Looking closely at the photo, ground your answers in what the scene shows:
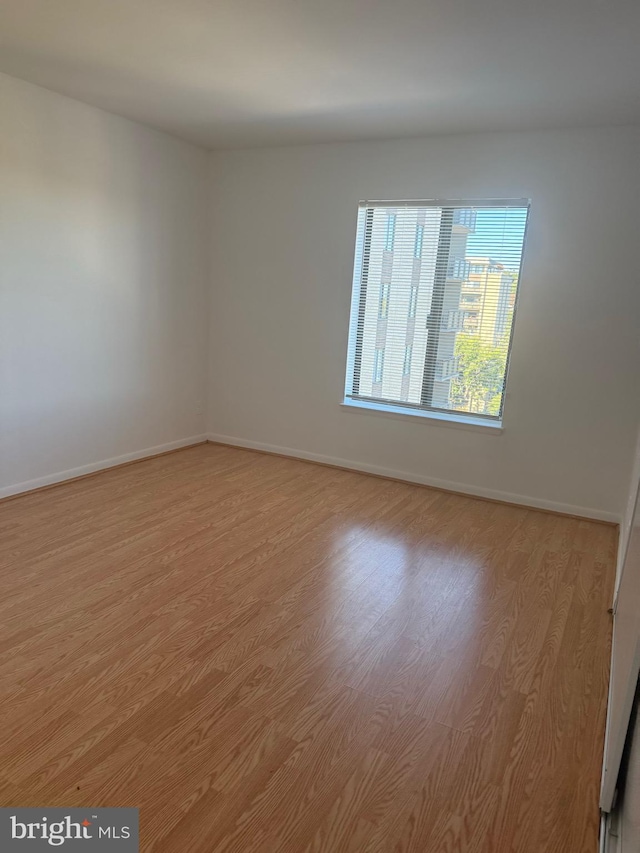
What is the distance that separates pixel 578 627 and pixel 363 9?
2.90m

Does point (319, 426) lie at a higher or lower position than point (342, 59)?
lower

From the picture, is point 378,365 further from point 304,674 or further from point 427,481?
point 304,674

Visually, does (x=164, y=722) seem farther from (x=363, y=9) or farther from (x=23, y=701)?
(x=363, y=9)

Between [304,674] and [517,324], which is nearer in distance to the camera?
[304,674]

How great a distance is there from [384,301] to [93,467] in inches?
107

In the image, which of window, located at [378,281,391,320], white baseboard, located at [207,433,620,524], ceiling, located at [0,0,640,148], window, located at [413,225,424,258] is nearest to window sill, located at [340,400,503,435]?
white baseboard, located at [207,433,620,524]

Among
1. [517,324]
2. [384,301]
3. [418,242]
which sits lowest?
[517,324]

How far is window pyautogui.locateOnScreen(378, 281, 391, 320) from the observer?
4.63 meters

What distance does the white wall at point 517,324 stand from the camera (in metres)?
3.80

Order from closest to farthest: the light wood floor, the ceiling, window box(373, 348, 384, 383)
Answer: the light wood floor, the ceiling, window box(373, 348, 384, 383)

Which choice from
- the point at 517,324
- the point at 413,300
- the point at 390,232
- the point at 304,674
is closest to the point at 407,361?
the point at 413,300

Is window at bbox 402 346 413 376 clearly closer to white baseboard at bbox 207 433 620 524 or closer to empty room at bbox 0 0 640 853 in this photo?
empty room at bbox 0 0 640 853

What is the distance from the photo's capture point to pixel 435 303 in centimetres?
445

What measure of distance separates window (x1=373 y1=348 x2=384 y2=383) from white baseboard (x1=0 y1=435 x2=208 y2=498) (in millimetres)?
1917
